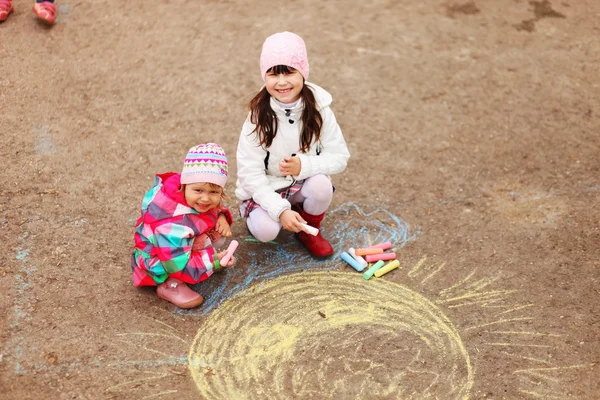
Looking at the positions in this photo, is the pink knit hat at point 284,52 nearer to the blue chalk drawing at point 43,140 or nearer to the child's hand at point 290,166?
the child's hand at point 290,166

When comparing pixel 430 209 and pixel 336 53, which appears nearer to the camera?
pixel 430 209

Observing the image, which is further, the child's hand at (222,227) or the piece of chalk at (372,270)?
the piece of chalk at (372,270)

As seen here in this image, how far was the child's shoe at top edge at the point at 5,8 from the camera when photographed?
5.90m

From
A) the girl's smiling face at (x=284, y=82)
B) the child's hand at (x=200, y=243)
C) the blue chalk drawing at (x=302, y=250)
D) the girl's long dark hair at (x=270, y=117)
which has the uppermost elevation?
the girl's smiling face at (x=284, y=82)

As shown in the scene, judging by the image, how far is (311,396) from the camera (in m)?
3.12

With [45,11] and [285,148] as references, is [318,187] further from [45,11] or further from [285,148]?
[45,11]

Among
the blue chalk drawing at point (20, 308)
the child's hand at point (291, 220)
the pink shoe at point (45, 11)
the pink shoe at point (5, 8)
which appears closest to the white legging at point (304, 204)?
the child's hand at point (291, 220)

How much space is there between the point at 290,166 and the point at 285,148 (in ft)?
0.38

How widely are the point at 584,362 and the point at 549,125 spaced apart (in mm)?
2338

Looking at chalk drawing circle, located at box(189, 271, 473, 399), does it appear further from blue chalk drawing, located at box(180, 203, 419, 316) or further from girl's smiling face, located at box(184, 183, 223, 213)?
girl's smiling face, located at box(184, 183, 223, 213)

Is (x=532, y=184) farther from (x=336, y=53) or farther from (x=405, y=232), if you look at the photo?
(x=336, y=53)

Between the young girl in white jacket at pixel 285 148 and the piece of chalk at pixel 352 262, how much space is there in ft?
0.98

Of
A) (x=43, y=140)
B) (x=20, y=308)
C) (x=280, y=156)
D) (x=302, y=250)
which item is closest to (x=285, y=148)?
(x=280, y=156)

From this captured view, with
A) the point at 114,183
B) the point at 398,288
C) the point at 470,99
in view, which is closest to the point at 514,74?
the point at 470,99
